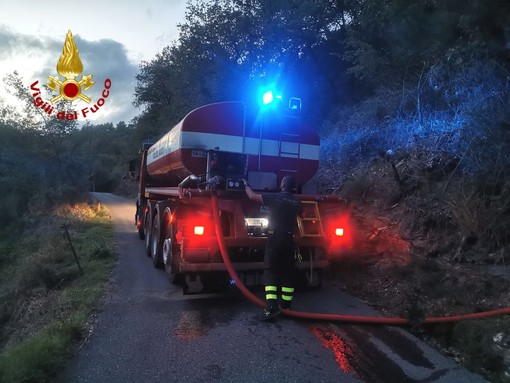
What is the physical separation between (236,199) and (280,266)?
4.86ft

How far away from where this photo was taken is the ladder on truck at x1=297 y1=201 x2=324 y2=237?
6457mm

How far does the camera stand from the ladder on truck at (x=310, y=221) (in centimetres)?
646

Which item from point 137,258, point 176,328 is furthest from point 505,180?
point 137,258

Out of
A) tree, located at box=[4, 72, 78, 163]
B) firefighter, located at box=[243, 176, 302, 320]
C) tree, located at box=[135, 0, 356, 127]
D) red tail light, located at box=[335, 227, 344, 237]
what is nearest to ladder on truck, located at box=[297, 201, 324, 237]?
Answer: red tail light, located at box=[335, 227, 344, 237]

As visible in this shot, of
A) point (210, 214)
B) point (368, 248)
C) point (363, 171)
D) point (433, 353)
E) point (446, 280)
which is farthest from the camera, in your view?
point (363, 171)

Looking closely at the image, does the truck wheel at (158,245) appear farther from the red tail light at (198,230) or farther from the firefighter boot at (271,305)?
the firefighter boot at (271,305)

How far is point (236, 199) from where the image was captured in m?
6.42

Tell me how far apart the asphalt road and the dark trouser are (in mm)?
390

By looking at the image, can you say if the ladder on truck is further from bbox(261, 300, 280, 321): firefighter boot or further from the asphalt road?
bbox(261, 300, 280, 321): firefighter boot

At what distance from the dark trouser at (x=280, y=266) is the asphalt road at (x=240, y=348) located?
0.39 meters

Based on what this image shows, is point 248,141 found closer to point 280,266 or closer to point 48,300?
point 280,266

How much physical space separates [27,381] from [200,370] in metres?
1.45

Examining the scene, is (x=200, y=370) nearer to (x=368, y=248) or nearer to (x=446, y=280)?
(x=446, y=280)

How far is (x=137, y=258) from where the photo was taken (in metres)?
9.91
